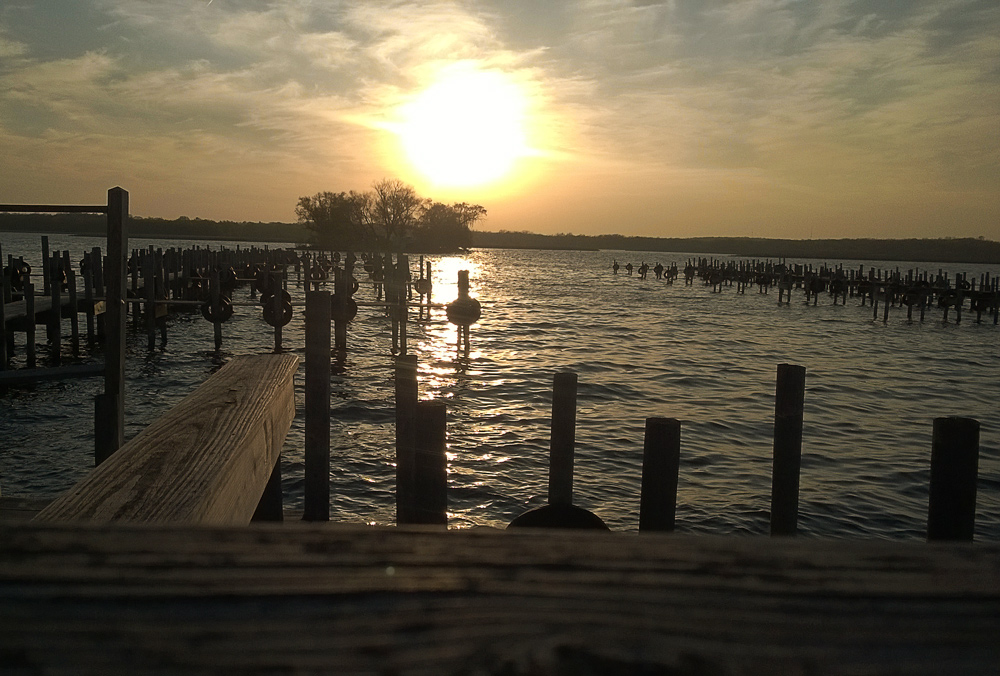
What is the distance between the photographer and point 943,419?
3.87m

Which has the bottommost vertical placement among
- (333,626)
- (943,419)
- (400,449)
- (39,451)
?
(39,451)

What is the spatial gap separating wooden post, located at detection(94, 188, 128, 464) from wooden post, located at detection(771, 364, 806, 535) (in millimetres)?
4402

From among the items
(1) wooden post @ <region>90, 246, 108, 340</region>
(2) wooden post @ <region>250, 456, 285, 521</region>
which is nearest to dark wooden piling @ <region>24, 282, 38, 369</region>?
(1) wooden post @ <region>90, 246, 108, 340</region>

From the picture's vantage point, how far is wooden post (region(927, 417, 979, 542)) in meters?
3.80

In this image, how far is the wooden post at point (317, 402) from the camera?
19.0ft

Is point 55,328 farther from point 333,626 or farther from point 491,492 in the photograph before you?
point 333,626

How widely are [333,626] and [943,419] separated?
13.2ft

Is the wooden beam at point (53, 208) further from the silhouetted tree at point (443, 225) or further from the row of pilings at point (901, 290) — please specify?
the silhouetted tree at point (443, 225)

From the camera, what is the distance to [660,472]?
4793 mm

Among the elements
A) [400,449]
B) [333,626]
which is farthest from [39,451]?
[333,626]

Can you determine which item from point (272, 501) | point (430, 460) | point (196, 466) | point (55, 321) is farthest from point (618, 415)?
point (55, 321)

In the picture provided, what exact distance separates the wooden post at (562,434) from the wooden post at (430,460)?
0.89 metres

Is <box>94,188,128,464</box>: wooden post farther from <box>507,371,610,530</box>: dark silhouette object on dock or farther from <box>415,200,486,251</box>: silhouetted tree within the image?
<box>415,200,486,251</box>: silhouetted tree

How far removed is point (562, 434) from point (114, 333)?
307 cm
